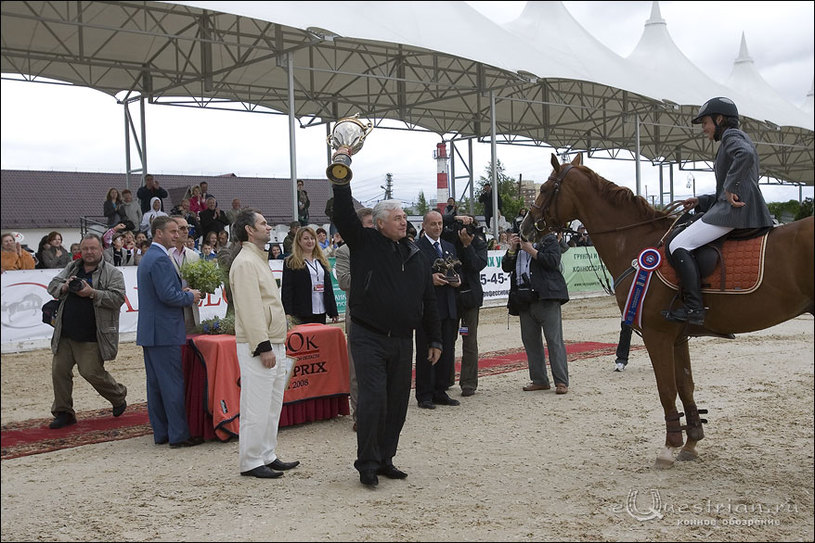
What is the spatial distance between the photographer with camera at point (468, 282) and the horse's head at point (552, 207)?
1784 mm

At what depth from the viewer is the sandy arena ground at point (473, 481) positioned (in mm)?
4070

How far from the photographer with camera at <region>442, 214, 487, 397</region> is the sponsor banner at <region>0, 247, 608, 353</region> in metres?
1.34

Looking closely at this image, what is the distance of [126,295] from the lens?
11.8 m

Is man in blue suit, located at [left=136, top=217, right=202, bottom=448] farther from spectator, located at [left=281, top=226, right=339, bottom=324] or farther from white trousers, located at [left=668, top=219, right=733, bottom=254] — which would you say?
white trousers, located at [left=668, top=219, right=733, bottom=254]

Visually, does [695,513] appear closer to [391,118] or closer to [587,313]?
[587,313]

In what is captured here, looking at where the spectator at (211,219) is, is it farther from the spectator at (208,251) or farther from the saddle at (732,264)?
the saddle at (732,264)

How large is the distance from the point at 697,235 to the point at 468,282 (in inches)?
133

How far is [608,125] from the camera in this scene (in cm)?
3184

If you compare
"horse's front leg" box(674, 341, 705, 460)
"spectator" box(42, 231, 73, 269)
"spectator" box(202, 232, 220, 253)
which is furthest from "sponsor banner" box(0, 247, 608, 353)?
"horse's front leg" box(674, 341, 705, 460)

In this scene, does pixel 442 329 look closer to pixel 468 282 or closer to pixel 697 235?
pixel 468 282

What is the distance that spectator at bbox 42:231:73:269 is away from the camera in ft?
32.6

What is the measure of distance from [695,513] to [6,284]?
3.83m

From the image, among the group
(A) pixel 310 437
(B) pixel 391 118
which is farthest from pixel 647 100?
(A) pixel 310 437

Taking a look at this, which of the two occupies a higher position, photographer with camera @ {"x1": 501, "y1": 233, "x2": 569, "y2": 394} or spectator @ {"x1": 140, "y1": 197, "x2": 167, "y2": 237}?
spectator @ {"x1": 140, "y1": 197, "x2": 167, "y2": 237}
